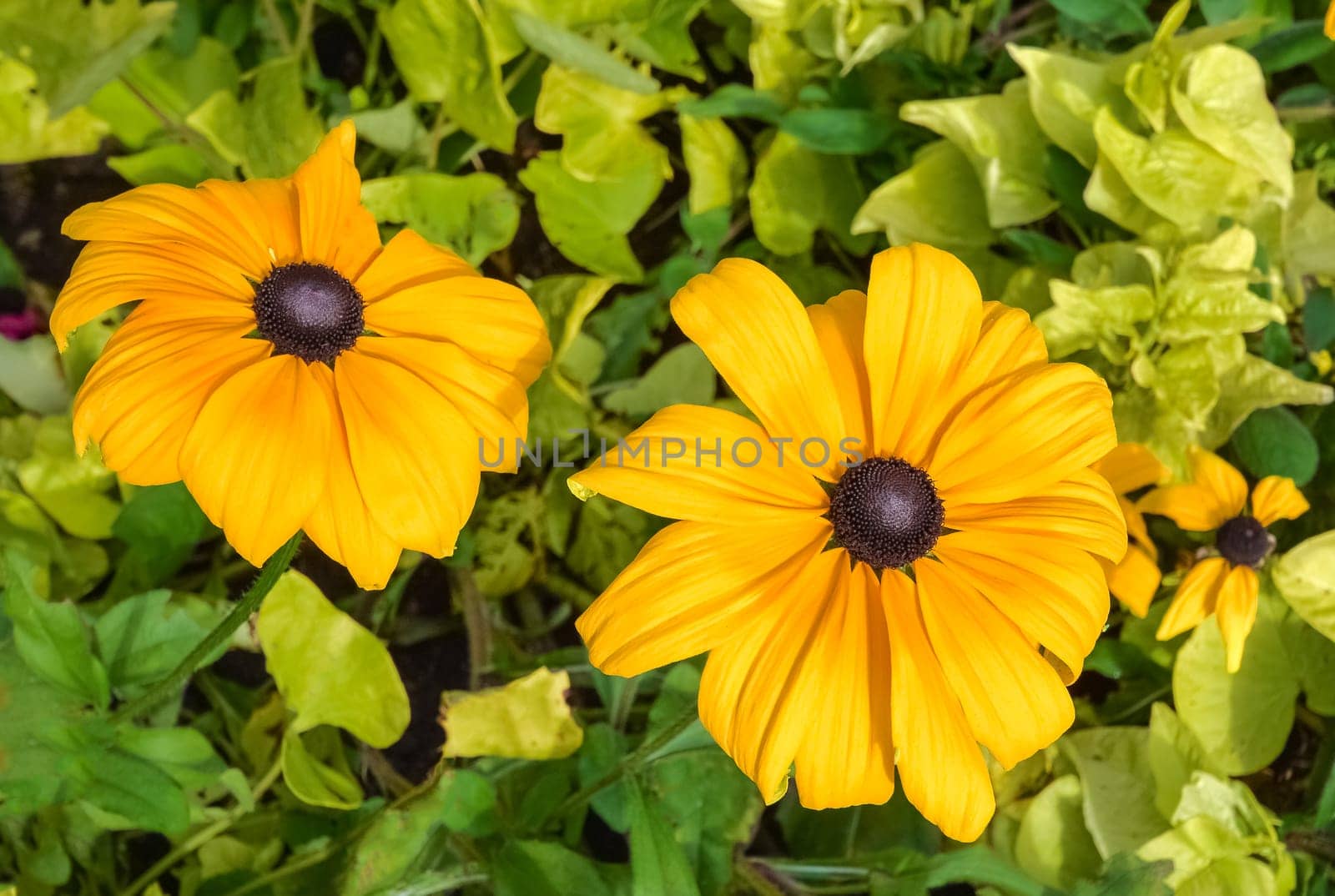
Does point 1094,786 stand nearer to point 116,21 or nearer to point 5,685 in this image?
point 5,685

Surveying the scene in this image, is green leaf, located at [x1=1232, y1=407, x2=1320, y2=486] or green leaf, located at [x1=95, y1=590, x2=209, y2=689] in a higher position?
green leaf, located at [x1=95, y1=590, x2=209, y2=689]

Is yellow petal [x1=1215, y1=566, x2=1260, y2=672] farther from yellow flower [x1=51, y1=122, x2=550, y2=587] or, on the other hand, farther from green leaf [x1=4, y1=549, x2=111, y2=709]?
green leaf [x1=4, y1=549, x2=111, y2=709]

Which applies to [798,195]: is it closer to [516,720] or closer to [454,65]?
[454,65]

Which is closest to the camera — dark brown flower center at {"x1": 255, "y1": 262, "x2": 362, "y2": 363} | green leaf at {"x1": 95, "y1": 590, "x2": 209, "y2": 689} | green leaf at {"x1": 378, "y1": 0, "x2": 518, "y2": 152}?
dark brown flower center at {"x1": 255, "y1": 262, "x2": 362, "y2": 363}

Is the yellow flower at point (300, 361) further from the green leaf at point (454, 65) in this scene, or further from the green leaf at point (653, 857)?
the green leaf at point (454, 65)

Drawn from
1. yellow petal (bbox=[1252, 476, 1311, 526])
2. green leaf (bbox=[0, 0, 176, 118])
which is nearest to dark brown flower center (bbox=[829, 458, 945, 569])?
yellow petal (bbox=[1252, 476, 1311, 526])

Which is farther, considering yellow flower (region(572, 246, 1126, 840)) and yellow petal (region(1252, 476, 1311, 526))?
yellow petal (region(1252, 476, 1311, 526))

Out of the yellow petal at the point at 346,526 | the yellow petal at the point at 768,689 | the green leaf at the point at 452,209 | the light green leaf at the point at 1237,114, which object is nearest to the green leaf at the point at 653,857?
the yellow petal at the point at 768,689

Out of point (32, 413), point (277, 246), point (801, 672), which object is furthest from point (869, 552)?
point (32, 413)
